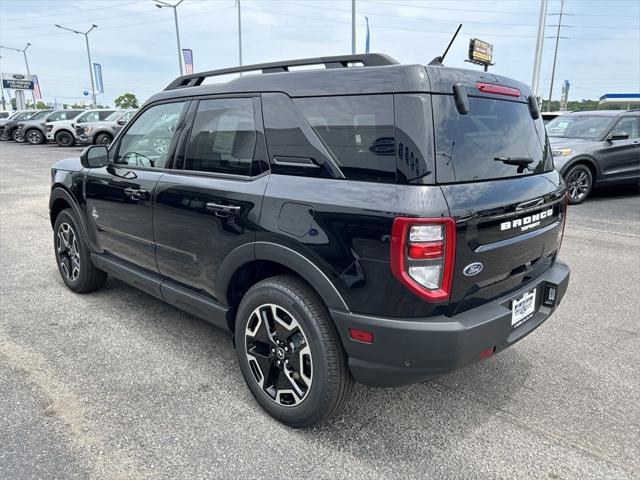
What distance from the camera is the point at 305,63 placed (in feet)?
8.38

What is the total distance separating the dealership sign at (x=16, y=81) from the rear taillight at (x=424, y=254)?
65868mm

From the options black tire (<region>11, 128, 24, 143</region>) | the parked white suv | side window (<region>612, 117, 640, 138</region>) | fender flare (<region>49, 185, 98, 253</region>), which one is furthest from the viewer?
black tire (<region>11, 128, 24, 143</region>)

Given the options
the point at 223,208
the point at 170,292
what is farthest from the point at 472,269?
the point at 170,292

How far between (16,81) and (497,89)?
219ft

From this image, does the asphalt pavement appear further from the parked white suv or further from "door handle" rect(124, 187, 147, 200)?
the parked white suv

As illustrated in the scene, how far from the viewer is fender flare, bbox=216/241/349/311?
2.14 meters

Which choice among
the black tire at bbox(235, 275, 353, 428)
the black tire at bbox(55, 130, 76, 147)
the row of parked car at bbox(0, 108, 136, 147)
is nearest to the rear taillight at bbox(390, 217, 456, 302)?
the black tire at bbox(235, 275, 353, 428)

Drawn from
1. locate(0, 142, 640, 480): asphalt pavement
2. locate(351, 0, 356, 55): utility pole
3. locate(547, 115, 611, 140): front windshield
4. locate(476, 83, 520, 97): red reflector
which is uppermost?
locate(351, 0, 356, 55): utility pole

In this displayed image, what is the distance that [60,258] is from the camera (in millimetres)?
4430

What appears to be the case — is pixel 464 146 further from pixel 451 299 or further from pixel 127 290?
pixel 127 290

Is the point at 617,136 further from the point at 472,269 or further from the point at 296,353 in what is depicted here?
the point at 296,353

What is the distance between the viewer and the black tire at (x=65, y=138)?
2214 centimetres

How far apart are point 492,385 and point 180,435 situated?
1830 millimetres

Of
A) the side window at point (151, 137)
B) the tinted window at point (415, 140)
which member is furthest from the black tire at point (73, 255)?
the tinted window at point (415, 140)
